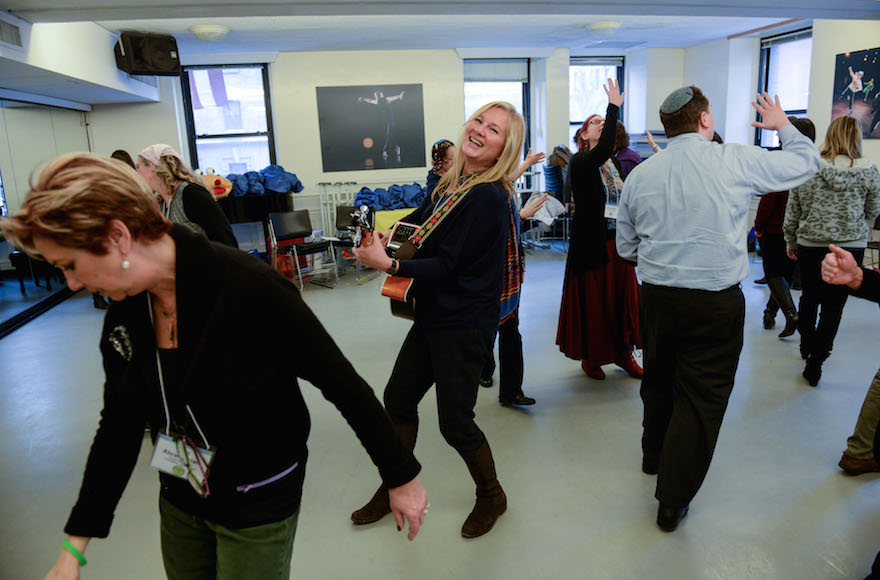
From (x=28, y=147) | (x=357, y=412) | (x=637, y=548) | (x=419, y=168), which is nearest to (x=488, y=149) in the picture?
(x=357, y=412)

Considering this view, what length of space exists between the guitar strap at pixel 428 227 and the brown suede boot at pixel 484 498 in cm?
79

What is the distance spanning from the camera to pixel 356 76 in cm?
914

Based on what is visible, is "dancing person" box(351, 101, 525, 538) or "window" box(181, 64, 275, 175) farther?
"window" box(181, 64, 275, 175)

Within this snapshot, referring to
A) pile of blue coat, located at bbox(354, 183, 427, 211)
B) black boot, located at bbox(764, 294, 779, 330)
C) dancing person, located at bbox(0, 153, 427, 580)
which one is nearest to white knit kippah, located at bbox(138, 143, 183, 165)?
dancing person, located at bbox(0, 153, 427, 580)

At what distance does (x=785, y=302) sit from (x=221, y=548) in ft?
15.2

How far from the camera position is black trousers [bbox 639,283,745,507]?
7.28ft

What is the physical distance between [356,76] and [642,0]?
500cm

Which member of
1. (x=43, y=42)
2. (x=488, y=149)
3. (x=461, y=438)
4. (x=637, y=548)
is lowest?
(x=637, y=548)

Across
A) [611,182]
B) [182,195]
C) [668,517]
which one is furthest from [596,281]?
[182,195]

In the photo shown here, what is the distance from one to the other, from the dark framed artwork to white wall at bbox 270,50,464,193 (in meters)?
0.09

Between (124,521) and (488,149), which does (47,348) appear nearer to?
(124,521)

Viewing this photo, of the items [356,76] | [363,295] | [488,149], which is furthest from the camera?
[356,76]

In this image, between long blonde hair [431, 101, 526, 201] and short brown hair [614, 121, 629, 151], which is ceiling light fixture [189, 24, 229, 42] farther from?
long blonde hair [431, 101, 526, 201]

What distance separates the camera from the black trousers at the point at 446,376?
7.01 ft
